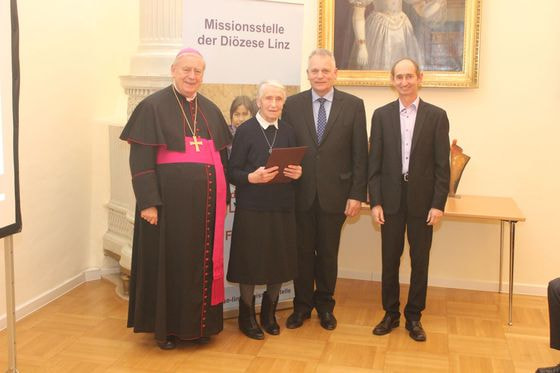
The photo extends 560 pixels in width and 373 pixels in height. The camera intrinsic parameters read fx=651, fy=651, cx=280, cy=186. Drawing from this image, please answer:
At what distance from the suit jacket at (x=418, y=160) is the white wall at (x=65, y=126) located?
8.03 ft

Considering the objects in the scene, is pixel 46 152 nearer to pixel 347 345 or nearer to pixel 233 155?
pixel 233 155

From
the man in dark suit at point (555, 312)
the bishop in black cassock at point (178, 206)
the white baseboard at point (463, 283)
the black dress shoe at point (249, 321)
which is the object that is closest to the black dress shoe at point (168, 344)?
the bishop in black cassock at point (178, 206)

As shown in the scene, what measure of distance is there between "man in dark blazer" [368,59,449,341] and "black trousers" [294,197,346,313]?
1.08ft

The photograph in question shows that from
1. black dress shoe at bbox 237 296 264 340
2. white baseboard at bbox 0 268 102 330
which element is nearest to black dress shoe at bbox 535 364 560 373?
black dress shoe at bbox 237 296 264 340

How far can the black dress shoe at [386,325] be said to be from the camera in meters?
4.40

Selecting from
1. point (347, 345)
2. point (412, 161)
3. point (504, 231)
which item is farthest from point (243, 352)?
point (504, 231)

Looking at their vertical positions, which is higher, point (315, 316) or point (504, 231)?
point (504, 231)

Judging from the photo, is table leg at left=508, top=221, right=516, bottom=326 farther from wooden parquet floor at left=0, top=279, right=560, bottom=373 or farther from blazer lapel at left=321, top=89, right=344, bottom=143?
blazer lapel at left=321, top=89, right=344, bottom=143

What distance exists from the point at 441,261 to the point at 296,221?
1.83 meters

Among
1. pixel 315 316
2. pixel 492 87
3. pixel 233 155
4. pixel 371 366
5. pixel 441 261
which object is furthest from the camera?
pixel 441 261

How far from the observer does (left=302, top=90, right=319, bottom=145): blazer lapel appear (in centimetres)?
424

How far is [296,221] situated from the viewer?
14.4 ft

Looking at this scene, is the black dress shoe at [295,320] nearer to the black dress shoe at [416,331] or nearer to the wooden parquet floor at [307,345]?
the wooden parquet floor at [307,345]

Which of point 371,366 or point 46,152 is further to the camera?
point 46,152
